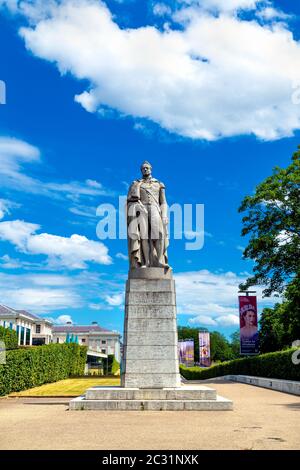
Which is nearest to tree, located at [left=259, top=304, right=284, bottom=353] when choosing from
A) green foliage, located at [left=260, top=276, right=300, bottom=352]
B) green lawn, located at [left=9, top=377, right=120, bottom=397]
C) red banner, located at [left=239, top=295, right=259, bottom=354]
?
green foliage, located at [left=260, top=276, right=300, bottom=352]

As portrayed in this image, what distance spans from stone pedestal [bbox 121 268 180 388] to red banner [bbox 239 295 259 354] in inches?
694

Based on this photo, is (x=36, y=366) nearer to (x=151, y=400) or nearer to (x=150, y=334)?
(x=150, y=334)

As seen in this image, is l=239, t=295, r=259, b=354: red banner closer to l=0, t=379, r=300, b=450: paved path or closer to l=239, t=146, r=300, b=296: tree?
l=239, t=146, r=300, b=296: tree

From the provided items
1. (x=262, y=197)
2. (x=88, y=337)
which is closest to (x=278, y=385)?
(x=262, y=197)

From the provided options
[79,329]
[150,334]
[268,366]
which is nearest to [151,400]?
[150,334]

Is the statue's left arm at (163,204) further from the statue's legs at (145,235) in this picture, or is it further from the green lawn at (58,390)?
the green lawn at (58,390)

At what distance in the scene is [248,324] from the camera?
3091cm

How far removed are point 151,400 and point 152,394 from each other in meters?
0.35

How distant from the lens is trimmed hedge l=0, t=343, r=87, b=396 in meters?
22.6

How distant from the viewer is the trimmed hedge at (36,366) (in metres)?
22.6

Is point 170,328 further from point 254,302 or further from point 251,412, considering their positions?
point 254,302

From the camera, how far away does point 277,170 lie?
3122 cm

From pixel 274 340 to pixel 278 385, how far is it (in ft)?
104

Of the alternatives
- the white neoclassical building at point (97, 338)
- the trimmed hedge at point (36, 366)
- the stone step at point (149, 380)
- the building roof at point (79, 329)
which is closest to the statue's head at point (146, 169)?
the stone step at point (149, 380)
